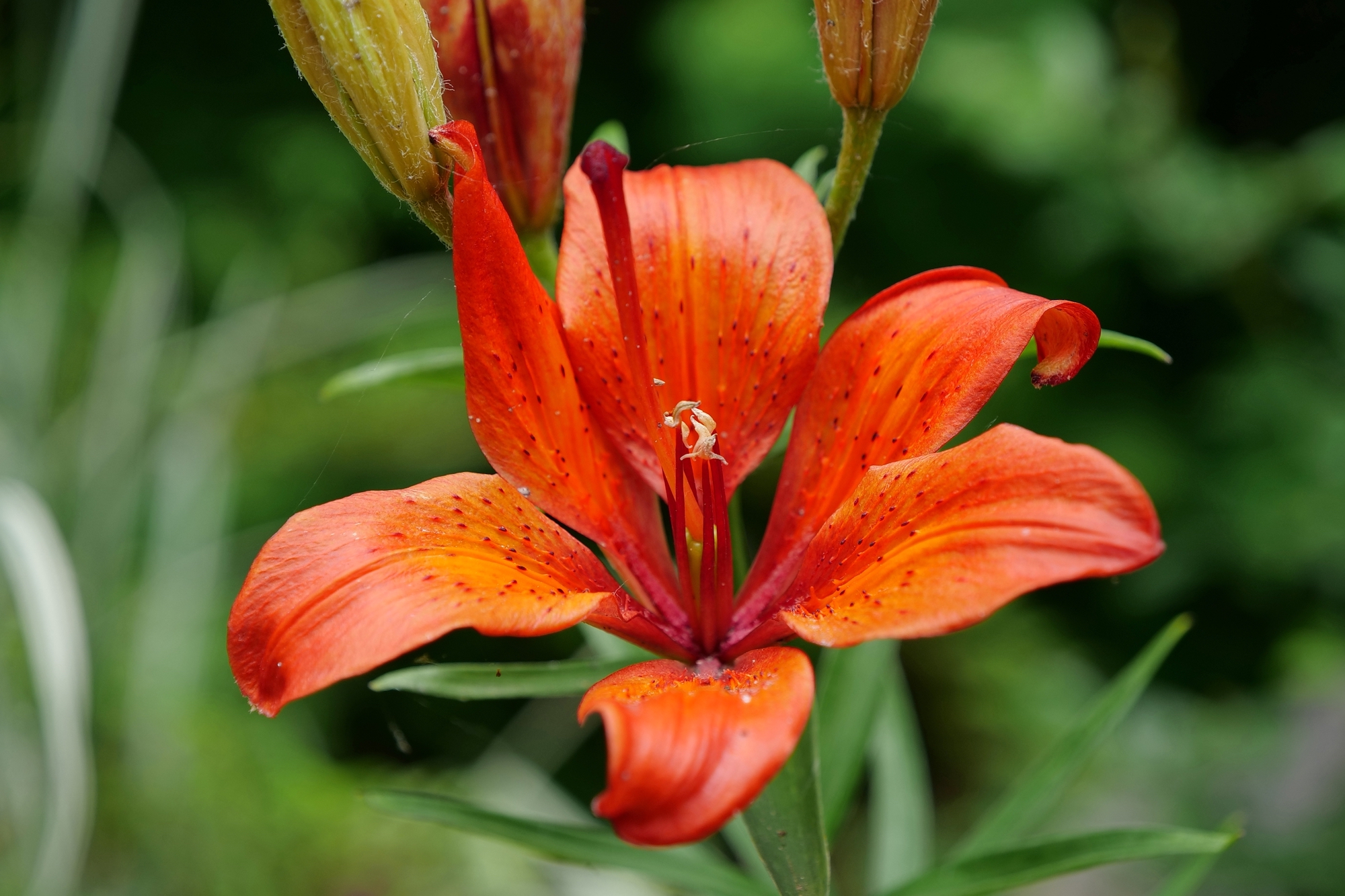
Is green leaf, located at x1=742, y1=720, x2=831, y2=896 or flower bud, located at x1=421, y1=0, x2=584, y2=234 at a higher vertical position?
flower bud, located at x1=421, y1=0, x2=584, y2=234

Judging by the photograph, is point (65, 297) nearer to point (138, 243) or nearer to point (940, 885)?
point (138, 243)

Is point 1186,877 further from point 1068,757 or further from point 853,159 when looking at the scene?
point 853,159

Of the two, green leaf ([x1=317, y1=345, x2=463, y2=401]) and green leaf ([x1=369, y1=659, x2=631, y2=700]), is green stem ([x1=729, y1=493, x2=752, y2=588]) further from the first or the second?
green leaf ([x1=317, y1=345, x2=463, y2=401])

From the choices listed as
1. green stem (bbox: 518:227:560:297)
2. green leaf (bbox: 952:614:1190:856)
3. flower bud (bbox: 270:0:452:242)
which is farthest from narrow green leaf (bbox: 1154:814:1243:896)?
flower bud (bbox: 270:0:452:242)

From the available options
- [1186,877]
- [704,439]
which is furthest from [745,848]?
[704,439]

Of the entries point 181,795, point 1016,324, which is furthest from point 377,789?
point 181,795
